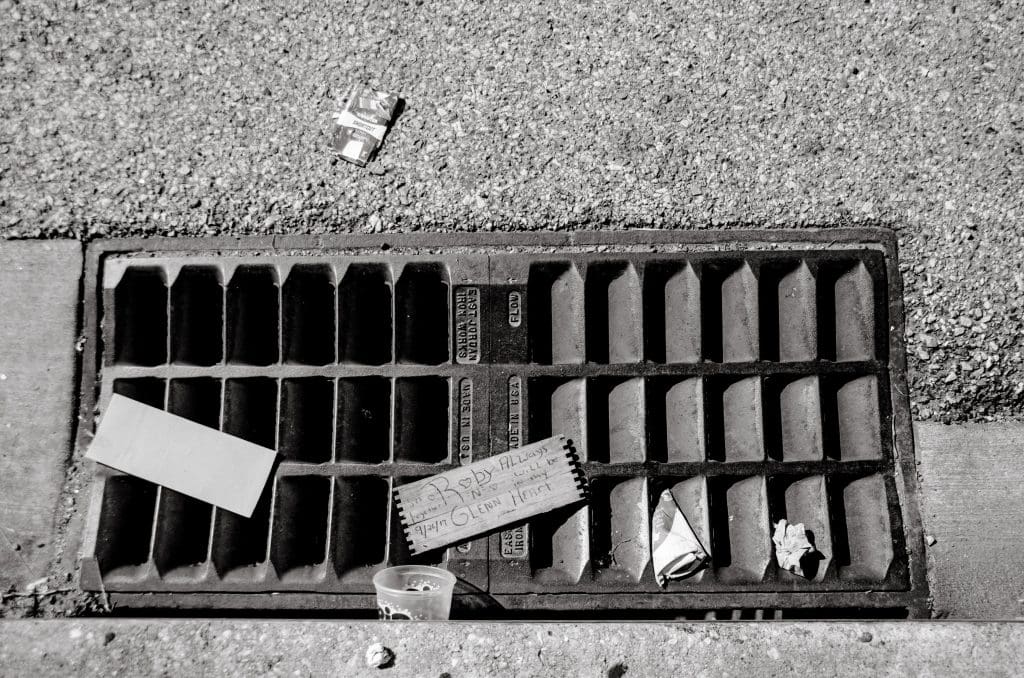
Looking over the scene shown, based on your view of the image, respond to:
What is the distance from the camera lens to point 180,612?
7.29 ft

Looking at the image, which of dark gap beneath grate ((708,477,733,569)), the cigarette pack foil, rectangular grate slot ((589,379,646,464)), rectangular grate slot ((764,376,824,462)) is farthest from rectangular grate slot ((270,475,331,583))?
rectangular grate slot ((764,376,824,462))

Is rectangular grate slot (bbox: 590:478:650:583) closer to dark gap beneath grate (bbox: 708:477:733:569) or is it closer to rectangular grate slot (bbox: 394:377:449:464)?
dark gap beneath grate (bbox: 708:477:733:569)

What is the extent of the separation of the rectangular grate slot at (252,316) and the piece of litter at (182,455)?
29 centimetres

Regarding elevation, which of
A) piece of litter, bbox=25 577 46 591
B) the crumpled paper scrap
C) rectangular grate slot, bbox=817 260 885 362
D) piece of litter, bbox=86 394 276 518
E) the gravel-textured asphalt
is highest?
the gravel-textured asphalt

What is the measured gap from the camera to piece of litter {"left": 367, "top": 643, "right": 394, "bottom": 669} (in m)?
1.97

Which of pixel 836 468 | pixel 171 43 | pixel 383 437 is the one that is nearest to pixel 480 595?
pixel 383 437

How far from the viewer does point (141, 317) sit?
2322 mm

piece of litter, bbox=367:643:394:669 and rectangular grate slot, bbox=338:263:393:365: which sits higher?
rectangular grate slot, bbox=338:263:393:365

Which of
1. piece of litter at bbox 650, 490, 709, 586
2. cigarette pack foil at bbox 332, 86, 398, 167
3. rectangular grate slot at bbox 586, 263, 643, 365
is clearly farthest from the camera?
cigarette pack foil at bbox 332, 86, 398, 167

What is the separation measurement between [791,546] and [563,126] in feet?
5.41

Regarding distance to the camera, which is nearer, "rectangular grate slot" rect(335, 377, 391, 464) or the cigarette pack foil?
"rectangular grate slot" rect(335, 377, 391, 464)

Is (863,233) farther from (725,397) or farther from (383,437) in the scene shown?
(383,437)

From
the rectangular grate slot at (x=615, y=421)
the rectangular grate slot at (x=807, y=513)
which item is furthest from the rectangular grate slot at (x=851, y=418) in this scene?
the rectangular grate slot at (x=615, y=421)

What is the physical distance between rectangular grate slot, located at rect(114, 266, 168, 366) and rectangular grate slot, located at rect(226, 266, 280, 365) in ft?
0.90
